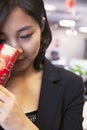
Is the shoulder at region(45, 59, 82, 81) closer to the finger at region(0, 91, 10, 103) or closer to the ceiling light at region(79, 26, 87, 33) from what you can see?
the finger at region(0, 91, 10, 103)

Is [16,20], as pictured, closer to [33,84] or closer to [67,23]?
[33,84]

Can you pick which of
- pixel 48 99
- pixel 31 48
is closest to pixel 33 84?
pixel 48 99

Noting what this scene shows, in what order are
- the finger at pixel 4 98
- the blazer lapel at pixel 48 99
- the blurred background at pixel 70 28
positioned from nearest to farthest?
the finger at pixel 4 98 → the blazer lapel at pixel 48 99 → the blurred background at pixel 70 28

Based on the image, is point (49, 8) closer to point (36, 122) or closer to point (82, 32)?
point (82, 32)

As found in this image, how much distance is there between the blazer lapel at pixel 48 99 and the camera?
0.97 m

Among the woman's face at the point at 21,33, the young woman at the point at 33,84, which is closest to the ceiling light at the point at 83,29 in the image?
the young woman at the point at 33,84

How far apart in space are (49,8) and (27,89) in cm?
106

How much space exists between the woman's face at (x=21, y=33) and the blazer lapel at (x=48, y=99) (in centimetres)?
18

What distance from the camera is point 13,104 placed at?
0.76 m

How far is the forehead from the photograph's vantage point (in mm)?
813

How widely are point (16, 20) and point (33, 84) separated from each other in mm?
331

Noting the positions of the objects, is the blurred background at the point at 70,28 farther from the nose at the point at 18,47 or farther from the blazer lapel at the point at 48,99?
the nose at the point at 18,47

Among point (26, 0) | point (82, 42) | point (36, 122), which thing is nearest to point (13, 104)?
point (36, 122)

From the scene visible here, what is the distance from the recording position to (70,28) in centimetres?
193
